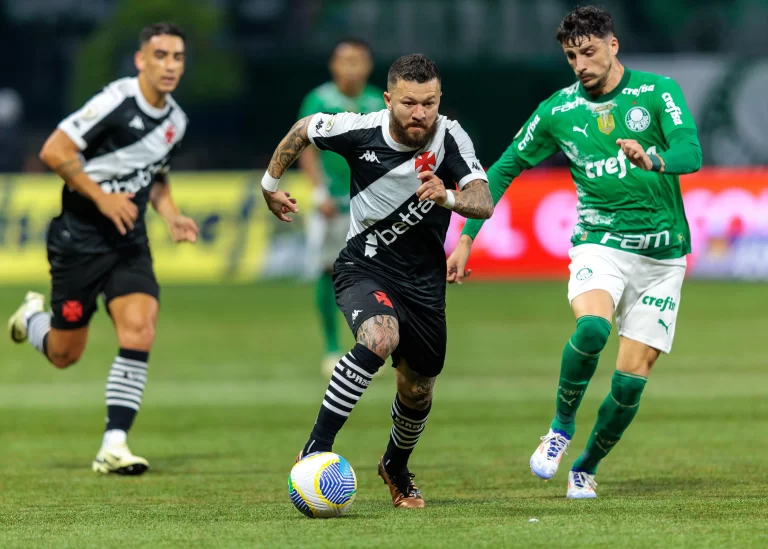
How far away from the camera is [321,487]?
19.6 ft

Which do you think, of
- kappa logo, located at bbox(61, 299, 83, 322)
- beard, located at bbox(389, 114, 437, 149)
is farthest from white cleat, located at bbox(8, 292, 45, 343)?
beard, located at bbox(389, 114, 437, 149)

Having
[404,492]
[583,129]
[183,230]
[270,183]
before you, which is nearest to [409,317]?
[404,492]

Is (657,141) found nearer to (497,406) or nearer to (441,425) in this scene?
(441,425)

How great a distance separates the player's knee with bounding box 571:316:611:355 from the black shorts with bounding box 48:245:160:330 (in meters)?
3.01

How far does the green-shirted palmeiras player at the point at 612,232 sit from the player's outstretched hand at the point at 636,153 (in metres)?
0.64

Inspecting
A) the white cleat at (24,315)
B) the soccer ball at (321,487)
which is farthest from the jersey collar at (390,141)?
the white cleat at (24,315)

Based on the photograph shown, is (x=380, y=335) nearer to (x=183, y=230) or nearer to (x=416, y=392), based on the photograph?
(x=416, y=392)

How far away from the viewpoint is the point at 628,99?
700 centimetres

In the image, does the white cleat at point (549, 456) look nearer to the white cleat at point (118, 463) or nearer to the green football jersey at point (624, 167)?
the green football jersey at point (624, 167)

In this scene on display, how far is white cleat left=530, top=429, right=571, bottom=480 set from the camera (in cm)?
674

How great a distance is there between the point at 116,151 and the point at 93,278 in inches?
32.2

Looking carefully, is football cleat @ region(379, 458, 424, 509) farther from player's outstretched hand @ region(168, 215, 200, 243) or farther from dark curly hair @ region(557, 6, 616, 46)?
player's outstretched hand @ region(168, 215, 200, 243)

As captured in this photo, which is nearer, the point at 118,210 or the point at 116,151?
the point at 118,210

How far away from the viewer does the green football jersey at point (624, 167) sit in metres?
6.96
